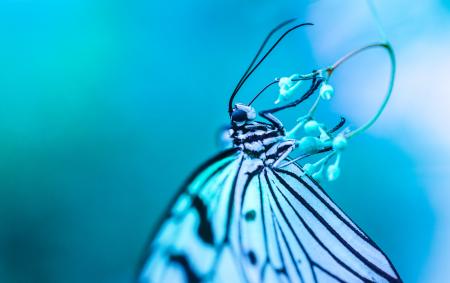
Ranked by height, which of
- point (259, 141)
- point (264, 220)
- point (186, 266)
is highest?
point (259, 141)

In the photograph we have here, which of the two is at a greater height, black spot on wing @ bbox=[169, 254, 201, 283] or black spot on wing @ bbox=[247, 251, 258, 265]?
black spot on wing @ bbox=[247, 251, 258, 265]

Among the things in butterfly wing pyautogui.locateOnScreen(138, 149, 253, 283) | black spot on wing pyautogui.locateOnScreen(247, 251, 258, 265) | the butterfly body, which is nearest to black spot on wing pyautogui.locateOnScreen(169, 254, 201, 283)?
butterfly wing pyautogui.locateOnScreen(138, 149, 253, 283)

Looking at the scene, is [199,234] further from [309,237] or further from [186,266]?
[309,237]

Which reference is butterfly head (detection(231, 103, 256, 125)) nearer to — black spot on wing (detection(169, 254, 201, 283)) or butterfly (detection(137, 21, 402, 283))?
butterfly (detection(137, 21, 402, 283))

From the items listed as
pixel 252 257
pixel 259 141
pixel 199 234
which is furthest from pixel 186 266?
pixel 259 141

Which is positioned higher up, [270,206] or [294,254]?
→ [270,206]

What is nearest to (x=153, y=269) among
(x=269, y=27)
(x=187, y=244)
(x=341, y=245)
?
(x=187, y=244)

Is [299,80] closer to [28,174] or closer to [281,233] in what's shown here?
[281,233]
